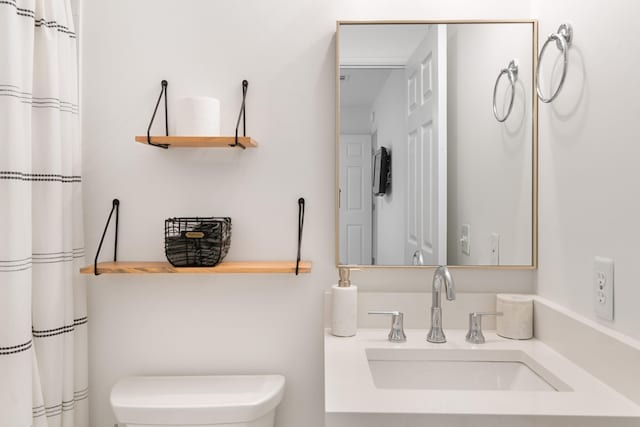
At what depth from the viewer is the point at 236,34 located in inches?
65.4

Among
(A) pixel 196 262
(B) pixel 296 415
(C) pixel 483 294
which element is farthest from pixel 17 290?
(C) pixel 483 294

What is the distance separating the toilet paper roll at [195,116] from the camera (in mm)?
1541

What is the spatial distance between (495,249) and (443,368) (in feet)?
1.41

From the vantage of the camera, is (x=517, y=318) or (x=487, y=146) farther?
(x=487, y=146)

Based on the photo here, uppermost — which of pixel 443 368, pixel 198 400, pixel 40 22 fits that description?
pixel 40 22

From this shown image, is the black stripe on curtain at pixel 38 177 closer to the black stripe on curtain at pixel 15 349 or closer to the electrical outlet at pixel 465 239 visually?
the black stripe on curtain at pixel 15 349

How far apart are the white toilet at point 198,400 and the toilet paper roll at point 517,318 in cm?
71

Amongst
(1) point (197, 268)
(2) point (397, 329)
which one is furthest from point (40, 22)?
(2) point (397, 329)

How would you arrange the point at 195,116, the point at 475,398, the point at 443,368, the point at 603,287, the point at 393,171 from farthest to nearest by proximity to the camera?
the point at 393,171
the point at 195,116
the point at 443,368
the point at 603,287
the point at 475,398

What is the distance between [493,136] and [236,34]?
0.89 m

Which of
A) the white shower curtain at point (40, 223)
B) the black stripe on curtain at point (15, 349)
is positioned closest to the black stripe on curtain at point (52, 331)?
→ the white shower curtain at point (40, 223)

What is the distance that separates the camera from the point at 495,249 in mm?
1634

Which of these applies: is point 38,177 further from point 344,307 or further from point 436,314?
point 436,314

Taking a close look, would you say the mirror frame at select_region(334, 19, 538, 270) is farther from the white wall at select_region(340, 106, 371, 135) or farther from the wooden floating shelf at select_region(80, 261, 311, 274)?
the wooden floating shelf at select_region(80, 261, 311, 274)
